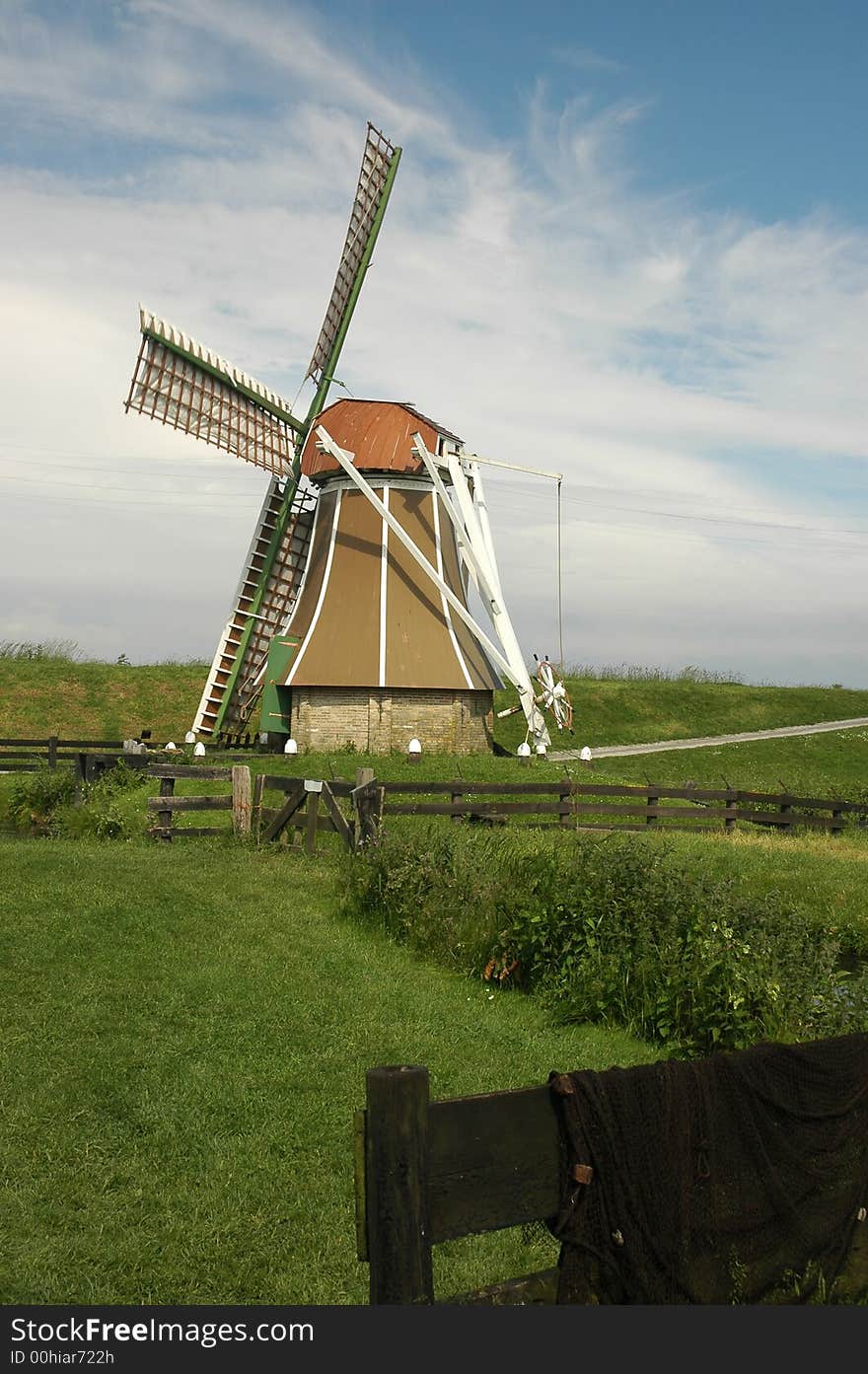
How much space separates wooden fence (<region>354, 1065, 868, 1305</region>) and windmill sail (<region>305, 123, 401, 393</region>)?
28.9 metres

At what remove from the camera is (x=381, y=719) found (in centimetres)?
2805

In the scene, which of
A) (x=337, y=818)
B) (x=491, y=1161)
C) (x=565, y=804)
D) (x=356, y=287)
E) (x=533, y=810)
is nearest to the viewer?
(x=491, y=1161)

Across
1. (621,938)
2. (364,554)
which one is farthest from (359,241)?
(621,938)

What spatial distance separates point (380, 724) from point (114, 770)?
26.8ft

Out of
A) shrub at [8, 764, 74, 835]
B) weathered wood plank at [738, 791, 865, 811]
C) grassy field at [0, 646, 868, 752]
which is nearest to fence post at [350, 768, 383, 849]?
weathered wood plank at [738, 791, 865, 811]

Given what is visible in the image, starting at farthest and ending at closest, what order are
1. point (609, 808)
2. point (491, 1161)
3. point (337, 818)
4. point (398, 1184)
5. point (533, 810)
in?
point (609, 808) → point (533, 810) → point (337, 818) → point (491, 1161) → point (398, 1184)

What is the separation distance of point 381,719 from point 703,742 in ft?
57.0

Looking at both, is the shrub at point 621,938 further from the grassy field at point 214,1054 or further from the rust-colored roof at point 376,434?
the rust-colored roof at point 376,434

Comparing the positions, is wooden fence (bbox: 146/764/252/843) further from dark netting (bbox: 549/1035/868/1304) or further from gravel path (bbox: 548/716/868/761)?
gravel path (bbox: 548/716/868/761)

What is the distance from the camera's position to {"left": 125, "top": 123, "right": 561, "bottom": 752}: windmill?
2794 centimetres

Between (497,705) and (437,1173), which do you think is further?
(497,705)

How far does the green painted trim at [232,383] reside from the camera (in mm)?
27891

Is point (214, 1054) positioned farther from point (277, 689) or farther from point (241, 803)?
point (277, 689)

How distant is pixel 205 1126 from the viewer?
6.41 m
